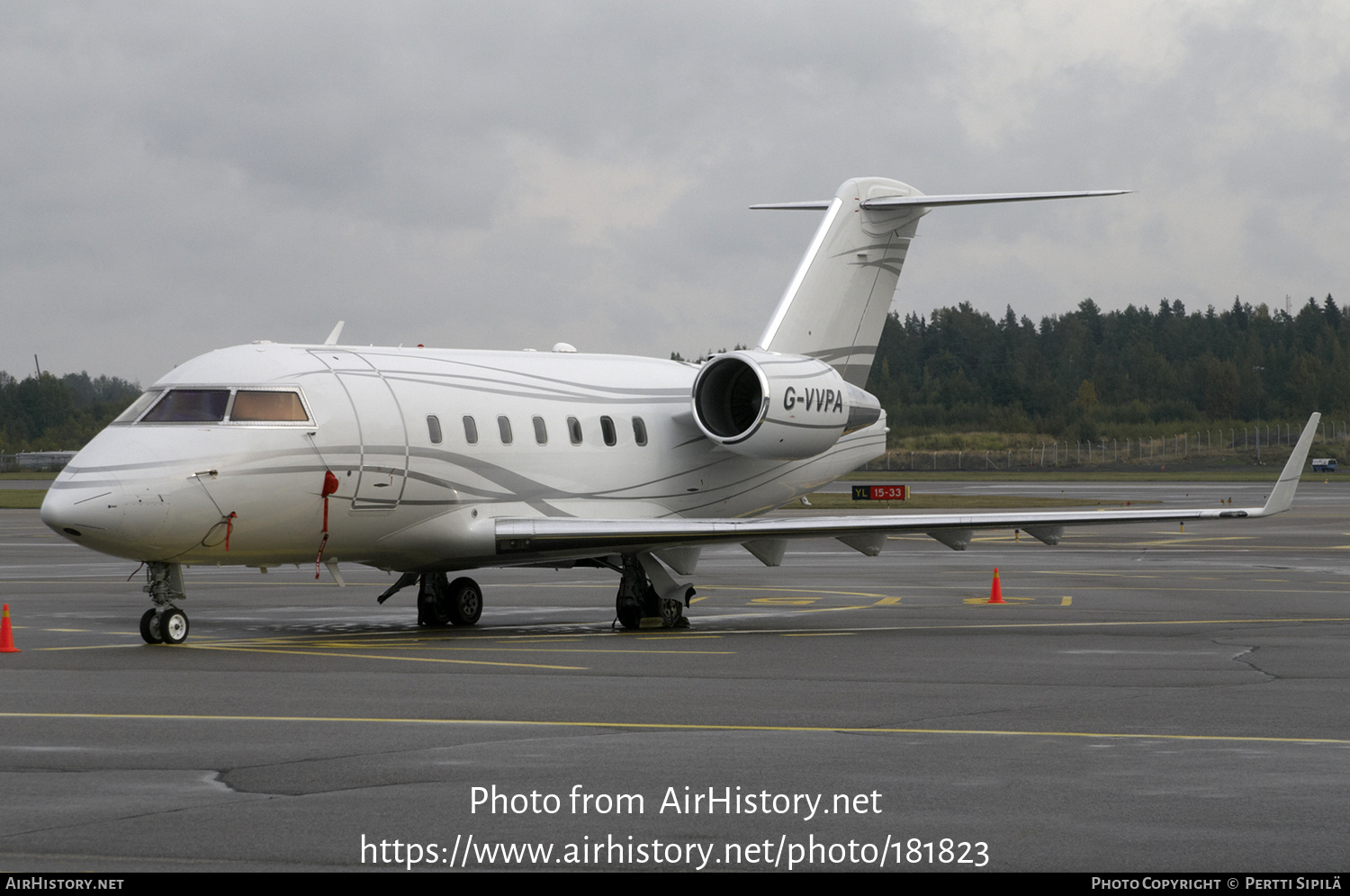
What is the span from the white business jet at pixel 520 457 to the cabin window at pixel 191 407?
0.08ft

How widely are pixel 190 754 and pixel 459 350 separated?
39.0 ft

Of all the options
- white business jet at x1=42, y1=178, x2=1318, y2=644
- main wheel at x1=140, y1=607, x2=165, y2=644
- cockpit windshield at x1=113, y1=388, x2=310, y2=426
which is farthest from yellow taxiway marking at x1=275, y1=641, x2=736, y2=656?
cockpit windshield at x1=113, y1=388, x2=310, y2=426

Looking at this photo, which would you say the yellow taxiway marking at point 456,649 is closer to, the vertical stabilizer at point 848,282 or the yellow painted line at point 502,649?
→ the yellow painted line at point 502,649

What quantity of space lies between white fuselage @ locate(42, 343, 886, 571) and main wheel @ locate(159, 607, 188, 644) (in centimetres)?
67

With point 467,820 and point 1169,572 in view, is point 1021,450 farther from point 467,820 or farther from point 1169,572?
point 467,820

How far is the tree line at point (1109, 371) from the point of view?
130000 mm

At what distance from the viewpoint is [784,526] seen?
1980 centimetres

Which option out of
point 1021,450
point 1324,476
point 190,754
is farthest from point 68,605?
point 1021,450

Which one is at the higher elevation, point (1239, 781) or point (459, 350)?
point (459, 350)

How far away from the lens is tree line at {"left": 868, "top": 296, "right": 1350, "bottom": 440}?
130m

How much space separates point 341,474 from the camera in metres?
18.7

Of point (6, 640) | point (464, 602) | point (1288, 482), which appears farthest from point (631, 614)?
point (1288, 482)

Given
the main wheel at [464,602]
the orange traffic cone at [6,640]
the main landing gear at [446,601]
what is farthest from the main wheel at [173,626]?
the main wheel at [464,602]

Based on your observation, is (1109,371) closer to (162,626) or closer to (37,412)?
(37,412)
